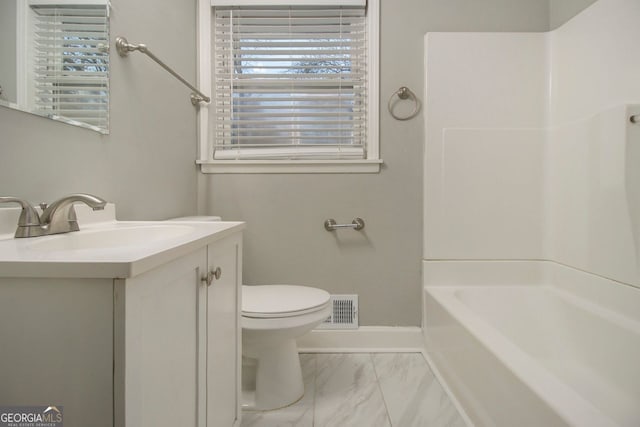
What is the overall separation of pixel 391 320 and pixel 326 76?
1.47m

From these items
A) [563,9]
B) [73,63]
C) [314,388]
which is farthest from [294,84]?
[314,388]

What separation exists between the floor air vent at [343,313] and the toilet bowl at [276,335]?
406mm

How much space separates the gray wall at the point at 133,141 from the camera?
34.7 inches

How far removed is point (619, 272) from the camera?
1.35 meters

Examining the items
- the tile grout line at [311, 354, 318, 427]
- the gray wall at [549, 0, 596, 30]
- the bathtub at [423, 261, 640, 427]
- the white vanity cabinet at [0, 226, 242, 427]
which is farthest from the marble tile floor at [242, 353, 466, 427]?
the gray wall at [549, 0, 596, 30]

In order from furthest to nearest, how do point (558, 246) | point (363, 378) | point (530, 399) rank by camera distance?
point (558, 246), point (363, 378), point (530, 399)

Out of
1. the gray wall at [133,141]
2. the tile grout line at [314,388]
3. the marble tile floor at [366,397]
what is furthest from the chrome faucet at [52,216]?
the tile grout line at [314,388]

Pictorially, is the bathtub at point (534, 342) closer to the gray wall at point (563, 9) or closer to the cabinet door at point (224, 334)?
the cabinet door at point (224, 334)

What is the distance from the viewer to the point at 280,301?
138 centimetres

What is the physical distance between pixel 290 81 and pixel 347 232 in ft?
3.08

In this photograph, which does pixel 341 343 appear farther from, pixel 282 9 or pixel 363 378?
pixel 282 9

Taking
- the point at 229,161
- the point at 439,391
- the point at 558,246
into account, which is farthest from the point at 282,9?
the point at 439,391

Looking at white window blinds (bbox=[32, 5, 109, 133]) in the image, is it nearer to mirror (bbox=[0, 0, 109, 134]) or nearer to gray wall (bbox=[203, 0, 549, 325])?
mirror (bbox=[0, 0, 109, 134])

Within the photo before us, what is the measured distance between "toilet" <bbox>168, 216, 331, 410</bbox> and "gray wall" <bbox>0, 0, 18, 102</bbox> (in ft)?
3.18
